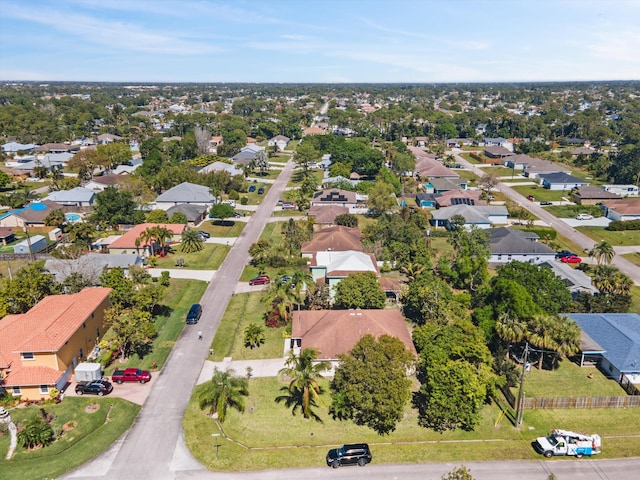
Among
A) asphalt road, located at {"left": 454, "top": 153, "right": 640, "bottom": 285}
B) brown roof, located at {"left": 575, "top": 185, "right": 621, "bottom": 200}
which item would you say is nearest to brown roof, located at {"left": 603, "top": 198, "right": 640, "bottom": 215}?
brown roof, located at {"left": 575, "top": 185, "right": 621, "bottom": 200}

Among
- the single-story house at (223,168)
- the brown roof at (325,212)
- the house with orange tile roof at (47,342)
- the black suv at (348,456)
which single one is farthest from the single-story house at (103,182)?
the black suv at (348,456)

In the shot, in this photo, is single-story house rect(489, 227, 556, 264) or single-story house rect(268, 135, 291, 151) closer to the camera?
single-story house rect(489, 227, 556, 264)

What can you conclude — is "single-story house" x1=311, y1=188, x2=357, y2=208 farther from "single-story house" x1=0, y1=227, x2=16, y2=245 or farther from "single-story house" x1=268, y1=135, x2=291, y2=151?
"single-story house" x1=268, y1=135, x2=291, y2=151

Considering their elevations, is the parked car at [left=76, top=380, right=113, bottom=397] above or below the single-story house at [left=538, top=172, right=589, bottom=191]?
below

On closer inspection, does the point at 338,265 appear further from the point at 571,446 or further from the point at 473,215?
the point at 473,215

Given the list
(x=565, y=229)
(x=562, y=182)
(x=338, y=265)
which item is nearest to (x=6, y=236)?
(x=338, y=265)

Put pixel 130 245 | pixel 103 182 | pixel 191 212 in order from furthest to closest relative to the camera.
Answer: pixel 103 182
pixel 191 212
pixel 130 245

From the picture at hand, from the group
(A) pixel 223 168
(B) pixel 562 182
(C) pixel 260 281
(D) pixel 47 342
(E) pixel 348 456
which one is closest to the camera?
(E) pixel 348 456

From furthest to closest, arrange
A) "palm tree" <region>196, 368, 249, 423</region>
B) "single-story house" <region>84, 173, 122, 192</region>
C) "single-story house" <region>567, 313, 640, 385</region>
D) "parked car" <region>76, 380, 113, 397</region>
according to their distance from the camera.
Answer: "single-story house" <region>84, 173, 122, 192</region> → "single-story house" <region>567, 313, 640, 385</region> → "parked car" <region>76, 380, 113, 397</region> → "palm tree" <region>196, 368, 249, 423</region>
